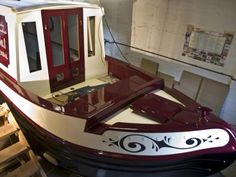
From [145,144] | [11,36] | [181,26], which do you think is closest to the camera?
[145,144]

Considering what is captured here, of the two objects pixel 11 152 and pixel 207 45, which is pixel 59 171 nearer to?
pixel 11 152

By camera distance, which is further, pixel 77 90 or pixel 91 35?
pixel 91 35

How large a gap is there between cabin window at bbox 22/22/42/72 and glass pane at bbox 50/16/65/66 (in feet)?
0.53

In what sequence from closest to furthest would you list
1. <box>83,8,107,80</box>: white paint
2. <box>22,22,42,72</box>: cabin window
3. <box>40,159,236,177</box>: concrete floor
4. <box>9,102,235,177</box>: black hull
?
<box>9,102,235,177</box>: black hull
<box>22,22,42,72</box>: cabin window
<box>40,159,236,177</box>: concrete floor
<box>83,8,107,80</box>: white paint

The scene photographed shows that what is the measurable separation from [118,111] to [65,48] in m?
0.79

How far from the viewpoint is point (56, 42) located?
1.97m

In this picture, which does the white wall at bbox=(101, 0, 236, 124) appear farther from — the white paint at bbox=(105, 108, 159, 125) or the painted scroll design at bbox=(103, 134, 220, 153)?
the white paint at bbox=(105, 108, 159, 125)

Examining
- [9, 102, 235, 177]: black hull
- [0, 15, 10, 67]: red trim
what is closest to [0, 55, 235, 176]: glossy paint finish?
[9, 102, 235, 177]: black hull

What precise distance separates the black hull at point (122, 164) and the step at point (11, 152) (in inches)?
7.8

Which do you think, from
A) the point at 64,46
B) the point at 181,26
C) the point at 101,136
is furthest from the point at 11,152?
the point at 181,26

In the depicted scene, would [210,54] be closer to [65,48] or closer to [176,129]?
[176,129]

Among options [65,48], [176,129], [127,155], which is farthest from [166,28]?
[127,155]

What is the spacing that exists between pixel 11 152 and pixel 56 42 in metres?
1.00

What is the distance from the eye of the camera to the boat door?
5.93 ft
